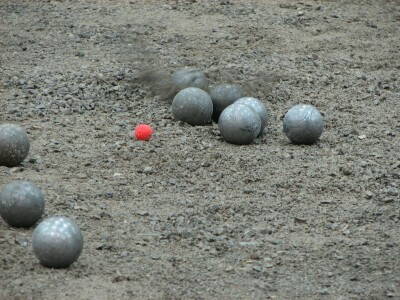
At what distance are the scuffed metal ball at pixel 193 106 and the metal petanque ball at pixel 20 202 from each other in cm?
253

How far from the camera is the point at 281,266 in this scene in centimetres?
604

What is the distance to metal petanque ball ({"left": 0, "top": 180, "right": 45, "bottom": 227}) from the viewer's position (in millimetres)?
6180

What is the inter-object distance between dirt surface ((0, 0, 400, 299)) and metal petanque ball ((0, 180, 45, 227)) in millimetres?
120

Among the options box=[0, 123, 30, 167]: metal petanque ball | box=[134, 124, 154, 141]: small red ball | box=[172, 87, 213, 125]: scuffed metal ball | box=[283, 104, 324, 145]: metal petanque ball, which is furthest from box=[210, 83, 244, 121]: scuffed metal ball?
box=[0, 123, 30, 167]: metal petanque ball

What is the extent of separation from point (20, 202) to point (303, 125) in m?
2.98

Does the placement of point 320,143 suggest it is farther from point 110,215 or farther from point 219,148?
point 110,215

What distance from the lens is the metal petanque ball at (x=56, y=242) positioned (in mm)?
5656

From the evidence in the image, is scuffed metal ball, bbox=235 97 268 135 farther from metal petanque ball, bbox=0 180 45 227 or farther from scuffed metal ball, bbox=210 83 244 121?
metal petanque ball, bbox=0 180 45 227

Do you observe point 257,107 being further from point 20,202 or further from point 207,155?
point 20,202

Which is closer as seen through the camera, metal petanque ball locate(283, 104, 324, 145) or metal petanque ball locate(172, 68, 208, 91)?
metal petanque ball locate(283, 104, 324, 145)

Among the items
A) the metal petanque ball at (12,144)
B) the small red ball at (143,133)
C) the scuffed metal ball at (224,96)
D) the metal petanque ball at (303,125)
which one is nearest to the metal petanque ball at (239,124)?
the metal petanque ball at (303,125)

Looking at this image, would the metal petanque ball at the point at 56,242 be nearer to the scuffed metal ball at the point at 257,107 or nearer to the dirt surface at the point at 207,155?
the dirt surface at the point at 207,155

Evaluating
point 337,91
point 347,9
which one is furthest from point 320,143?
point 347,9

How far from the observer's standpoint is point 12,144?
7273mm
